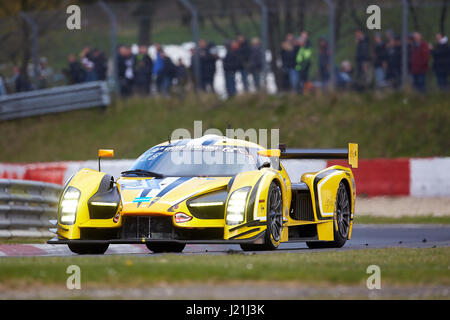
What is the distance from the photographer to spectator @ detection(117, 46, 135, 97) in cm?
2806

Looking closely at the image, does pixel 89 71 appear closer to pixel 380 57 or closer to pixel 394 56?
pixel 380 57

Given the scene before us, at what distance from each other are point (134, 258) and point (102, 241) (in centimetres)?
107

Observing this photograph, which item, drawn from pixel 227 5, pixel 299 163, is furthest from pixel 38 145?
A: pixel 299 163

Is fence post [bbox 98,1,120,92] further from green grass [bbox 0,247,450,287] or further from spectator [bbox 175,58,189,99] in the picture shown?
green grass [bbox 0,247,450,287]

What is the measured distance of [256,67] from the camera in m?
25.8

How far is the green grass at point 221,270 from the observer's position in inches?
317

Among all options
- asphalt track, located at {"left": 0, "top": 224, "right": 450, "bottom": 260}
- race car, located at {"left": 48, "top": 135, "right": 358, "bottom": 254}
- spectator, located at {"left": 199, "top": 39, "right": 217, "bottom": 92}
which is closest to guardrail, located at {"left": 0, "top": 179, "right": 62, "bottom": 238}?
asphalt track, located at {"left": 0, "top": 224, "right": 450, "bottom": 260}

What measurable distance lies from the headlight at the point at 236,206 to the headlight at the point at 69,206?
1.66 m

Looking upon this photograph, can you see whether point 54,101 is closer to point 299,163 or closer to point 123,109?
point 123,109

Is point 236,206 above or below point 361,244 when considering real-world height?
above

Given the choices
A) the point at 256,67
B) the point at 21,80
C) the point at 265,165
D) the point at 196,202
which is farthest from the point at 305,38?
the point at 196,202

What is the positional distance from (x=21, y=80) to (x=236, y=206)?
20.8 metres

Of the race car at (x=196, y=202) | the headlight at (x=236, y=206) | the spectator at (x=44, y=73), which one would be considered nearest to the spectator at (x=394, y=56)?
the spectator at (x=44, y=73)

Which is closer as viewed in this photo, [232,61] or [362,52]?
[362,52]
